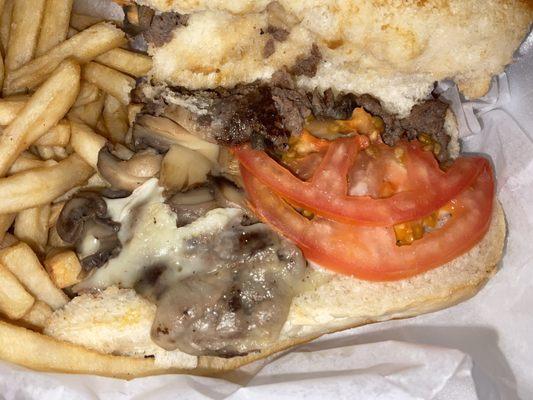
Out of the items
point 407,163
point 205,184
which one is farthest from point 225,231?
point 407,163

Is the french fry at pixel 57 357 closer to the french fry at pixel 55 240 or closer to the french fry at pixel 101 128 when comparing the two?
the french fry at pixel 55 240

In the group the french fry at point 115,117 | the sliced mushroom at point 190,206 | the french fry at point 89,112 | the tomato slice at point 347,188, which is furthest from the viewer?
the french fry at point 115,117

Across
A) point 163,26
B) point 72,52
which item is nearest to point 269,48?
point 163,26

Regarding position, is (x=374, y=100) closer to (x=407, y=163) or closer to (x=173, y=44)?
(x=407, y=163)

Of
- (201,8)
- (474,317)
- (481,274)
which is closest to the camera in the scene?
(201,8)

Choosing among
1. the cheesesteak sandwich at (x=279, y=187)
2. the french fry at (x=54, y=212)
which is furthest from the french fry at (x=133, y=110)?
the french fry at (x=54, y=212)

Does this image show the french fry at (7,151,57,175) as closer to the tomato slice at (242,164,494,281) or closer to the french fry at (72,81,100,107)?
the french fry at (72,81,100,107)

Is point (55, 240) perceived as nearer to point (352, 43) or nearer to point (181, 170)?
point (181, 170)
